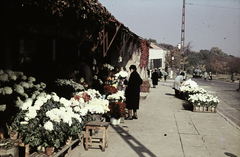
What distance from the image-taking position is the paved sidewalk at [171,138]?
19.3ft

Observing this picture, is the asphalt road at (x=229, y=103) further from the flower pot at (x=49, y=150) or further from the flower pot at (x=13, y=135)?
the flower pot at (x=13, y=135)

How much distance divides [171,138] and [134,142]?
42.2 inches

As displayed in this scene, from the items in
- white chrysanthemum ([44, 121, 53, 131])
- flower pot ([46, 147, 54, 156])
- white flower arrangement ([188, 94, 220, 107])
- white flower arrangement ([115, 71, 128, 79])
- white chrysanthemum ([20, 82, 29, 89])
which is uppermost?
white flower arrangement ([115, 71, 128, 79])

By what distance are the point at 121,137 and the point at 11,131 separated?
296 centimetres

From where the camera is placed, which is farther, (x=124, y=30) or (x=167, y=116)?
(x=124, y=30)

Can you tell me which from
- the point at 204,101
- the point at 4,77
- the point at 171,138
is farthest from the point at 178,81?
the point at 4,77

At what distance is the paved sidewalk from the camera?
19.3ft

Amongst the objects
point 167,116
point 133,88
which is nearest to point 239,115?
point 167,116

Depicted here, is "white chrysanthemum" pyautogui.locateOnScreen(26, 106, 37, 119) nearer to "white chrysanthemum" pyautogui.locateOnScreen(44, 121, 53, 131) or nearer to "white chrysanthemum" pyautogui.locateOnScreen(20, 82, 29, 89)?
"white chrysanthemum" pyautogui.locateOnScreen(44, 121, 53, 131)

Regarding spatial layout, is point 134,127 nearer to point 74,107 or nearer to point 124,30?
point 74,107

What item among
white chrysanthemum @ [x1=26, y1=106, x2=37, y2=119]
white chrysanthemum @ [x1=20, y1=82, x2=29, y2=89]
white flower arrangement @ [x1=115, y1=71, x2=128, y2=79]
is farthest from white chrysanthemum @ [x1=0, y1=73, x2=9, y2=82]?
white flower arrangement @ [x1=115, y1=71, x2=128, y2=79]

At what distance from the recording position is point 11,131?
199 inches

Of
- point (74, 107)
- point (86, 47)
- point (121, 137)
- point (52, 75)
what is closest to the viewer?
point (74, 107)

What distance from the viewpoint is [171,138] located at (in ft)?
23.2
